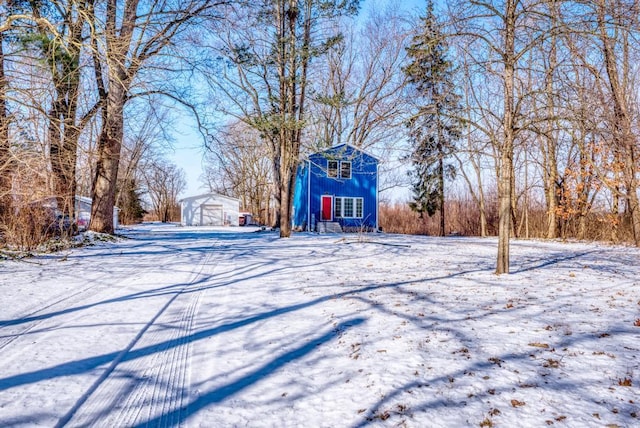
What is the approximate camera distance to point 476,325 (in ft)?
14.1

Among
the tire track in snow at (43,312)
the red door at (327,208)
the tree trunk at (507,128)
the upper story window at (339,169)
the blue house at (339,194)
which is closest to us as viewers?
the tire track in snow at (43,312)

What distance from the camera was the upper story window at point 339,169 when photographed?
24641mm

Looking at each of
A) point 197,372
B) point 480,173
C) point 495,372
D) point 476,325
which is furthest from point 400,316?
point 480,173

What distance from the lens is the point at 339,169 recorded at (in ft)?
81.5

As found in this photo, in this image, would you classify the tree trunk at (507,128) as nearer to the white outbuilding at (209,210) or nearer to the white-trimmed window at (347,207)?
the white-trimmed window at (347,207)

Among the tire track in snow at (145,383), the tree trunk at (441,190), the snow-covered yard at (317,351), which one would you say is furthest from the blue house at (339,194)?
the tire track in snow at (145,383)

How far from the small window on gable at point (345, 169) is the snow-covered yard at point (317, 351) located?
60.0ft

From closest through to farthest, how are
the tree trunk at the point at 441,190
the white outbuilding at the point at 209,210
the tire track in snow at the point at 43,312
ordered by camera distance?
the tire track in snow at the point at 43,312 < the tree trunk at the point at 441,190 < the white outbuilding at the point at 209,210

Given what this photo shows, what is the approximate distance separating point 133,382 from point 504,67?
7.87 m

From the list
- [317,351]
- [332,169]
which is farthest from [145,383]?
[332,169]

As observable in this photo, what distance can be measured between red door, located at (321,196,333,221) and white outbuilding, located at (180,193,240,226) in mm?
16892

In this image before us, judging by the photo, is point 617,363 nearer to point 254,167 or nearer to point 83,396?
point 83,396

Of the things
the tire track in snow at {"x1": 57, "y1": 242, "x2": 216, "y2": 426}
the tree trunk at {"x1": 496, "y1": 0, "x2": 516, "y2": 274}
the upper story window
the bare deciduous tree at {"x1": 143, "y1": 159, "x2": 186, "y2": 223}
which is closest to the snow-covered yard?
the tire track in snow at {"x1": 57, "y1": 242, "x2": 216, "y2": 426}

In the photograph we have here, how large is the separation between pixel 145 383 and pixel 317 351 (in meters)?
1.51
